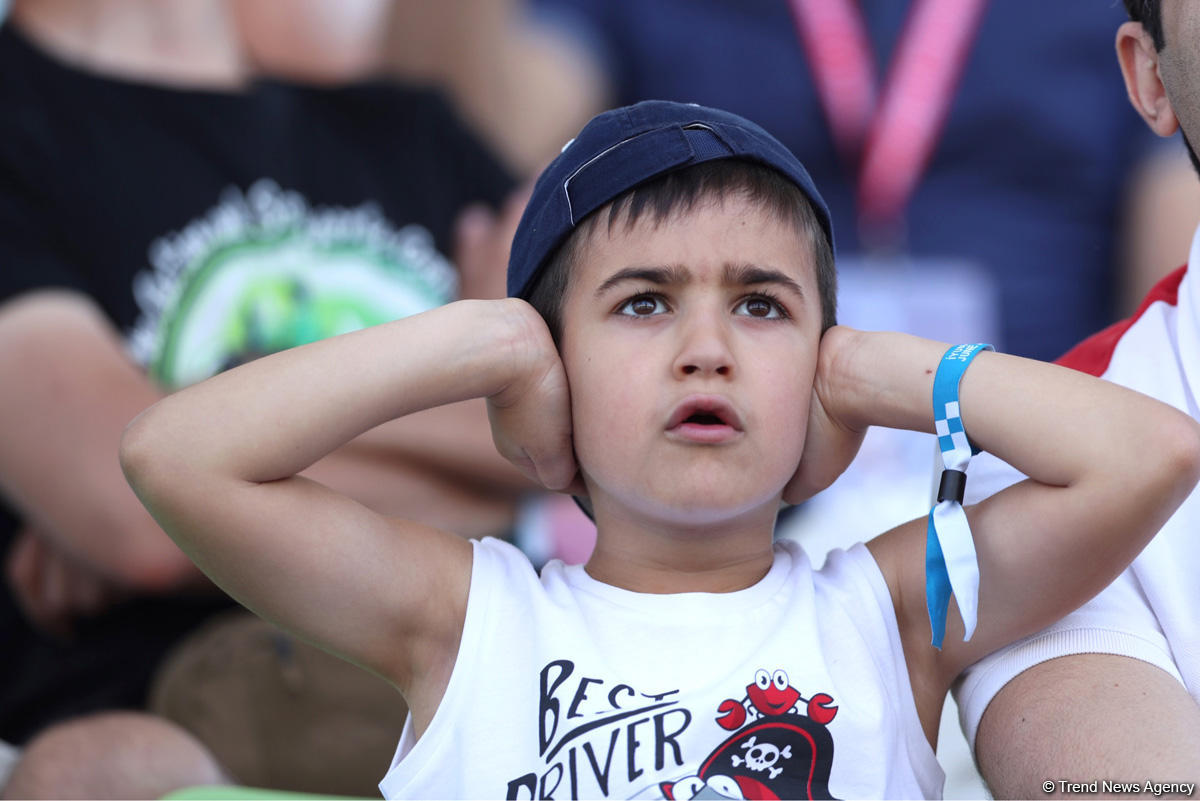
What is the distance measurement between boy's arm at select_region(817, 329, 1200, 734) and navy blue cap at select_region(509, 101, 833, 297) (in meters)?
0.28

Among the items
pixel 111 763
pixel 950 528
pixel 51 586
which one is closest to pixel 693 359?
pixel 950 528

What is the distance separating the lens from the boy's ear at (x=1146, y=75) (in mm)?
1868

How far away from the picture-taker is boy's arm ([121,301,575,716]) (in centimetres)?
148

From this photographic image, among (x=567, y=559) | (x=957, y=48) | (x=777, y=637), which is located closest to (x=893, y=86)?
(x=957, y=48)

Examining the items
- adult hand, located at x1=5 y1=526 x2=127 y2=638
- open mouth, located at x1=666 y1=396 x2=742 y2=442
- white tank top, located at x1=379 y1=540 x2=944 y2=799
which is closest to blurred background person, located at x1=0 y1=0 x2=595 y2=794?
adult hand, located at x1=5 y1=526 x2=127 y2=638

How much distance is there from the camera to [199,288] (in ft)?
8.96

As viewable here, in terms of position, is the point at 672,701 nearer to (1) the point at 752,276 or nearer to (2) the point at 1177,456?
(1) the point at 752,276

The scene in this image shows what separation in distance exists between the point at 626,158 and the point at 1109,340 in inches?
31.6

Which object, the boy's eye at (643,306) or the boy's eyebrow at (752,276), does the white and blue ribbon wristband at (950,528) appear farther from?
A: the boy's eye at (643,306)

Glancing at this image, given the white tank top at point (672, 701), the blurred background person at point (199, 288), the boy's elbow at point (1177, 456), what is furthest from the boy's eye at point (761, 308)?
the blurred background person at point (199, 288)

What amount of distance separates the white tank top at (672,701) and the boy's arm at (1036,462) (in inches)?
5.2

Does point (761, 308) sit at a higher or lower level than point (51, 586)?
lower

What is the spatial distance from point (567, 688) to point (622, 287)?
0.50 meters

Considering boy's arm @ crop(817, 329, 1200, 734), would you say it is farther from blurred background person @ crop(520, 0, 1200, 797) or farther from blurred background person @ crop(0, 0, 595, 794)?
blurred background person @ crop(520, 0, 1200, 797)
